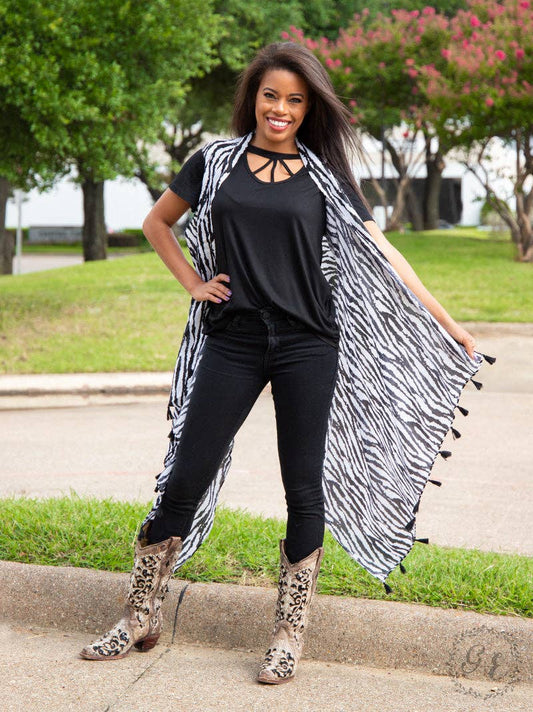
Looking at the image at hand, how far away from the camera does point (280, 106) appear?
10.4 feet

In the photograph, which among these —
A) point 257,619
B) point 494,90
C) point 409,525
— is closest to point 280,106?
point 409,525

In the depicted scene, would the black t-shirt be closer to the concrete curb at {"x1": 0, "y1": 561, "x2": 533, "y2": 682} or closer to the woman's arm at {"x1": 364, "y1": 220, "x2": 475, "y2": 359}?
the woman's arm at {"x1": 364, "y1": 220, "x2": 475, "y2": 359}

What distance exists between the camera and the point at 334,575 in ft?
12.3

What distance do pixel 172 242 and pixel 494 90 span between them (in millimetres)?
14662

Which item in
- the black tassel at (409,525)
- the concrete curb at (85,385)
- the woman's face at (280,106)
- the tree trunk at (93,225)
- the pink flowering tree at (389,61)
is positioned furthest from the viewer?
the tree trunk at (93,225)

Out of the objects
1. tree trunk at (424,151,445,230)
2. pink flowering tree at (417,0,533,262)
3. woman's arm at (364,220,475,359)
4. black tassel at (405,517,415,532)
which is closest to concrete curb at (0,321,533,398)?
black tassel at (405,517,415,532)

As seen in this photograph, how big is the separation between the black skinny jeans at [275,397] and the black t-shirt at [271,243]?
55mm

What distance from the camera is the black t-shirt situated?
309 cm

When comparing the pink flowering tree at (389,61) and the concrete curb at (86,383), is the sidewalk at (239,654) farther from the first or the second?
the pink flowering tree at (389,61)

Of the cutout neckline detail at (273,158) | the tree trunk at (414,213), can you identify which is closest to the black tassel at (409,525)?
the cutout neckline detail at (273,158)

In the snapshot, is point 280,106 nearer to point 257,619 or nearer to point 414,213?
point 257,619

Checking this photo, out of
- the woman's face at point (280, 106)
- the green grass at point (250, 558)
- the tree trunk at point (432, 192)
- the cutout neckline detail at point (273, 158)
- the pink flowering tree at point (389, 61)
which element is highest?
the pink flowering tree at point (389, 61)

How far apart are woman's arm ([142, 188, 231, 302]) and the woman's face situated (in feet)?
1.21

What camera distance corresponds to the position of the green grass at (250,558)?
3557 mm
